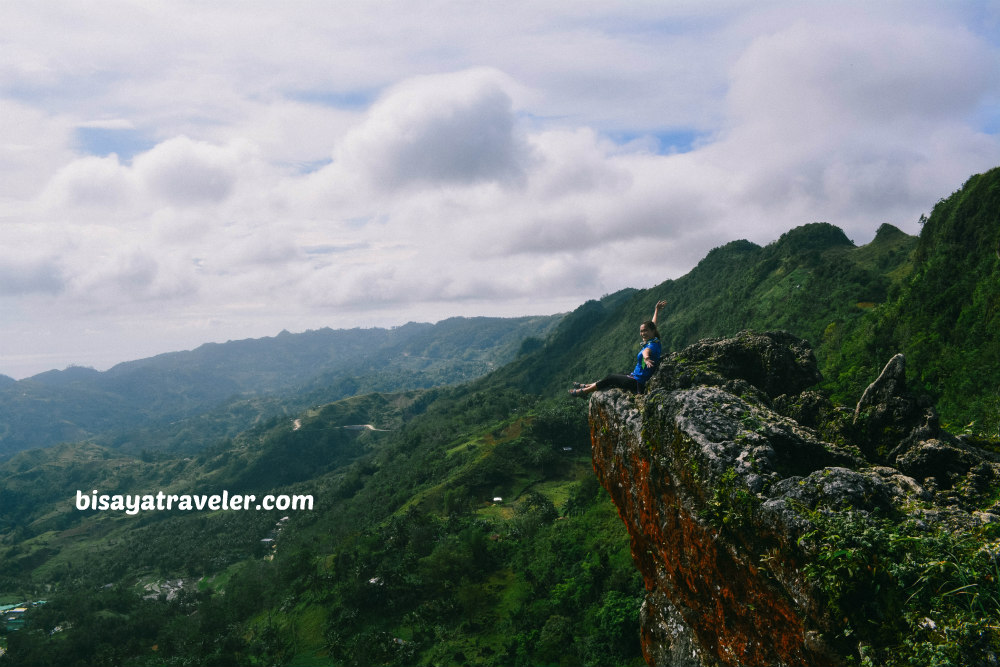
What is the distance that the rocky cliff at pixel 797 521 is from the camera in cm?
580

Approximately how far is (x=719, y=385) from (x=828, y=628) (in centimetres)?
498

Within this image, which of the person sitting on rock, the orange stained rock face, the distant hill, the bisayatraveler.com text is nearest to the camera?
the orange stained rock face

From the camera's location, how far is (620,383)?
12.4 meters

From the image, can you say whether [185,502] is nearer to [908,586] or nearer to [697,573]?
[697,573]

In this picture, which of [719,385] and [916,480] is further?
[719,385]

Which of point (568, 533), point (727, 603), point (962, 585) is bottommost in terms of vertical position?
point (568, 533)

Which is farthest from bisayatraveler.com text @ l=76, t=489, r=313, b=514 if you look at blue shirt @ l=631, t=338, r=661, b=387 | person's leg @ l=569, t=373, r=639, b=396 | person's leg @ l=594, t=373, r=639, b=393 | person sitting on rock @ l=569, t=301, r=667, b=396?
blue shirt @ l=631, t=338, r=661, b=387

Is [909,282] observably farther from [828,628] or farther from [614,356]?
[614,356]

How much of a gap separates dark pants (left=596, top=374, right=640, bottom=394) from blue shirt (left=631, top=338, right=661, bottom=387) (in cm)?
18

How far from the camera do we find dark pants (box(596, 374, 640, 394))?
39.4 feet

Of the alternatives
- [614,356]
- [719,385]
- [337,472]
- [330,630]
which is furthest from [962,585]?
[337,472]

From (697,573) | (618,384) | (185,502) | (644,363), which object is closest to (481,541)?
(618,384)

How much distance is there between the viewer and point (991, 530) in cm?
624

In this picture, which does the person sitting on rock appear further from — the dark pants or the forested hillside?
the forested hillside
